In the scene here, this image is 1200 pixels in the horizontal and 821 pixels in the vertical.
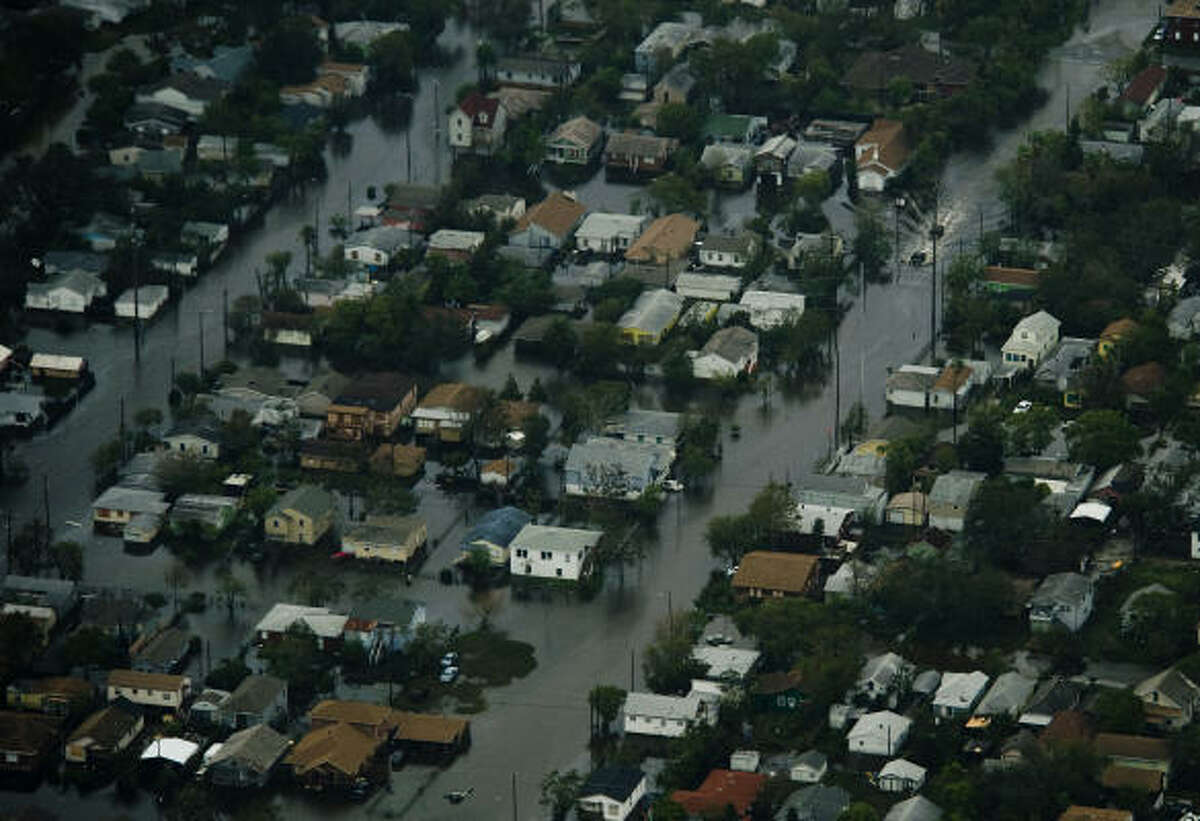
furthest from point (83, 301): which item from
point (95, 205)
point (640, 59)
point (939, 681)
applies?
point (939, 681)

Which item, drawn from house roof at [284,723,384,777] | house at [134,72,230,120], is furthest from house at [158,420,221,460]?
house at [134,72,230,120]

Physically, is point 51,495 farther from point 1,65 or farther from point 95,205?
point 1,65

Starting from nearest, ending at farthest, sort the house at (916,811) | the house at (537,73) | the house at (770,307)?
the house at (916,811), the house at (770,307), the house at (537,73)

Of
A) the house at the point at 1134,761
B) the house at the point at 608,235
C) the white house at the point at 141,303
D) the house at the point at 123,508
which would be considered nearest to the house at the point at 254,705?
the house at the point at 123,508

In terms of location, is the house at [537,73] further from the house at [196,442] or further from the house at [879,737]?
the house at [879,737]

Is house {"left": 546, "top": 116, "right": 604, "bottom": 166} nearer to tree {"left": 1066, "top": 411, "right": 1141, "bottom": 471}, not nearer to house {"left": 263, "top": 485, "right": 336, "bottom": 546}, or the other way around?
tree {"left": 1066, "top": 411, "right": 1141, "bottom": 471}

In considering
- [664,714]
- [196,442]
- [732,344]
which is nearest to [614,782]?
[664,714]
